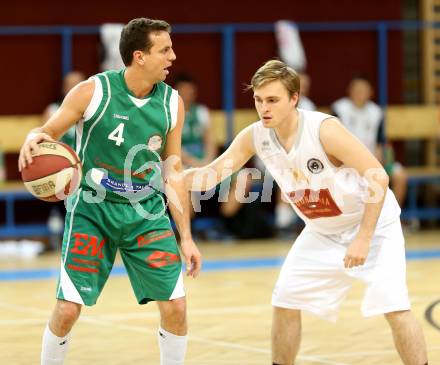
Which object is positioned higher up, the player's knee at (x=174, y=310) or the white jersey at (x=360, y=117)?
the white jersey at (x=360, y=117)

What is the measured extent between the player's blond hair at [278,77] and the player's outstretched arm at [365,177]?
305 millimetres

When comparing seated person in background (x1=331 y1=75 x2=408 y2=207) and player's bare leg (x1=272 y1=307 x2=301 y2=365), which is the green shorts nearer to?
player's bare leg (x1=272 y1=307 x2=301 y2=365)

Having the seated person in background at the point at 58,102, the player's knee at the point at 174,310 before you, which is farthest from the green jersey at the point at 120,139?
the seated person in background at the point at 58,102

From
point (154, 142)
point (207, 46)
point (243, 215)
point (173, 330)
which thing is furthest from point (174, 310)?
point (207, 46)

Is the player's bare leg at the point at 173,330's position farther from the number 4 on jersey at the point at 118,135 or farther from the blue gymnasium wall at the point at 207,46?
the blue gymnasium wall at the point at 207,46

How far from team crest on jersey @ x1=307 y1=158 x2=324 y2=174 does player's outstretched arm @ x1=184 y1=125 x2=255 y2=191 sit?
347 millimetres

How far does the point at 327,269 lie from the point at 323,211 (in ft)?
0.98

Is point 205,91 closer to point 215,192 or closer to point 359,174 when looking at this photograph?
point 215,192

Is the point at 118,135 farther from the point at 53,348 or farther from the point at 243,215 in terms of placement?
the point at 243,215

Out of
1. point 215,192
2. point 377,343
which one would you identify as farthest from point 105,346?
point 215,192

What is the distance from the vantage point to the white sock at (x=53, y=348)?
516 centimetres

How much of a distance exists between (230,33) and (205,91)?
2.86 feet

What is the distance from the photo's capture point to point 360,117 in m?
12.3

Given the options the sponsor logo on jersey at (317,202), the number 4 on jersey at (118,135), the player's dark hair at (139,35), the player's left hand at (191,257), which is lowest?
the player's left hand at (191,257)
